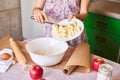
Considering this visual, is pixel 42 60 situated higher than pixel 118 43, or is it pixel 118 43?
pixel 42 60

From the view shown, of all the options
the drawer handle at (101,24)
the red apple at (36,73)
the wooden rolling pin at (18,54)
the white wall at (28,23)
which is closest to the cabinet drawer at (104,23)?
the drawer handle at (101,24)

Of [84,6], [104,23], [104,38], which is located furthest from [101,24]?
[84,6]

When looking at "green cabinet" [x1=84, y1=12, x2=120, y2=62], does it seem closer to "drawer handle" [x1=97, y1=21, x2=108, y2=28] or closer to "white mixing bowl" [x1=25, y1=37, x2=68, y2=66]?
"drawer handle" [x1=97, y1=21, x2=108, y2=28]

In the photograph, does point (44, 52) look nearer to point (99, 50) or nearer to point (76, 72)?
point (76, 72)

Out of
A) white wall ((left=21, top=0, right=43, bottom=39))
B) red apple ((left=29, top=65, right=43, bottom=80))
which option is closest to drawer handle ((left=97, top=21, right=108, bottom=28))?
white wall ((left=21, top=0, right=43, bottom=39))

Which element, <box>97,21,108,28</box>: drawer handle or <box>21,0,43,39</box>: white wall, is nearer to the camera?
<box>97,21,108,28</box>: drawer handle

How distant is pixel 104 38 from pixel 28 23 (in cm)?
109

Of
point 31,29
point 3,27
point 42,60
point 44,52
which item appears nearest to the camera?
point 42,60

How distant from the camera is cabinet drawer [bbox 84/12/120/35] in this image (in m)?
1.77

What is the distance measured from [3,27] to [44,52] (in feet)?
4.72

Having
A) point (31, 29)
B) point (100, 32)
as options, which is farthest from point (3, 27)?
point (100, 32)

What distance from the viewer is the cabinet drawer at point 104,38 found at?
182 cm

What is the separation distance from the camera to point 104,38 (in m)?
1.88

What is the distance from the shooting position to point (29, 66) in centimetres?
94
